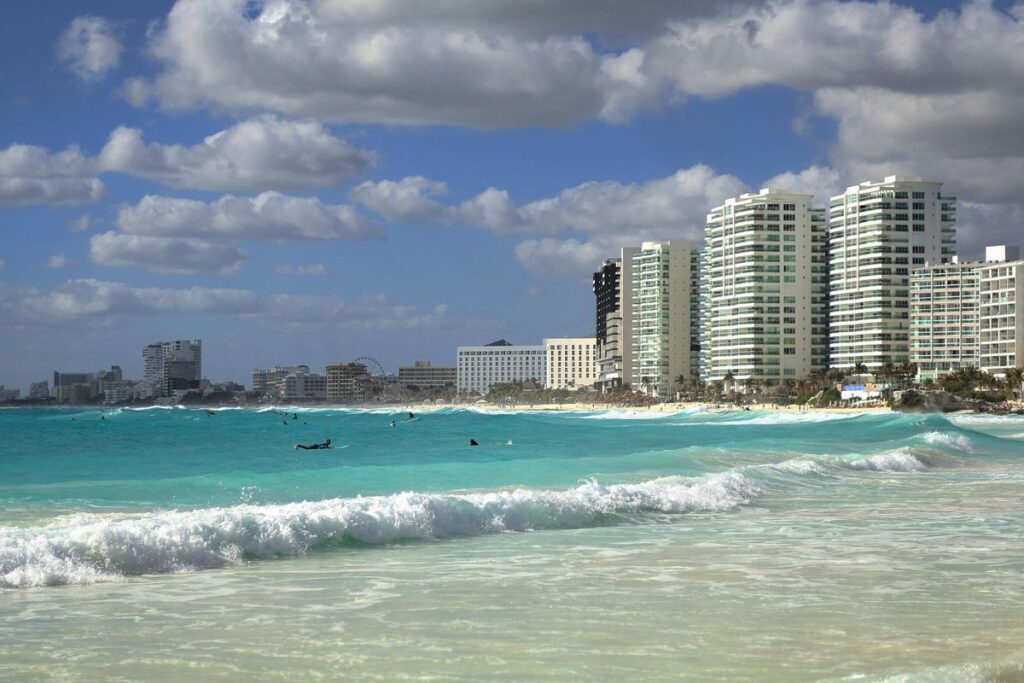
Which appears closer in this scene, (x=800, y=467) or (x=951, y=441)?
(x=800, y=467)

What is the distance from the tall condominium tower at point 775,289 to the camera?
592 ft

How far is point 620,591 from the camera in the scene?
46.4 ft

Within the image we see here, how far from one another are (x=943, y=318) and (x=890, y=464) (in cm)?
13127

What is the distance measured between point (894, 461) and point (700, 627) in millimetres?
30126

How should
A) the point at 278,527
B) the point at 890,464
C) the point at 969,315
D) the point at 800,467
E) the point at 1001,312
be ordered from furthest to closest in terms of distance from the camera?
1. the point at 969,315
2. the point at 1001,312
3. the point at 890,464
4. the point at 800,467
5. the point at 278,527

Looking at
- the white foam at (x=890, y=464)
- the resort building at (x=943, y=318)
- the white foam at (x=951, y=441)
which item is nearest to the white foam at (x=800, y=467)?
the white foam at (x=890, y=464)

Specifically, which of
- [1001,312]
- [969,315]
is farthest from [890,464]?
[969,315]

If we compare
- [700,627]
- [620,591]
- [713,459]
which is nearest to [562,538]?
[620,591]

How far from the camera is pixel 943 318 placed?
161375 millimetres

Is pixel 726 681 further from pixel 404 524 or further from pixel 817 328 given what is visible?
pixel 817 328

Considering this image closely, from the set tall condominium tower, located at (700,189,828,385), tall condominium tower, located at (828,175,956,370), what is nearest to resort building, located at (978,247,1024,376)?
tall condominium tower, located at (828,175,956,370)

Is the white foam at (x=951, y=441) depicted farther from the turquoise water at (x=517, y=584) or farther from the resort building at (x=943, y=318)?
the resort building at (x=943, y=318)

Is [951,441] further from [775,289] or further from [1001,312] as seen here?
[775,289]

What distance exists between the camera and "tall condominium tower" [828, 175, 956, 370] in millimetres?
168000
